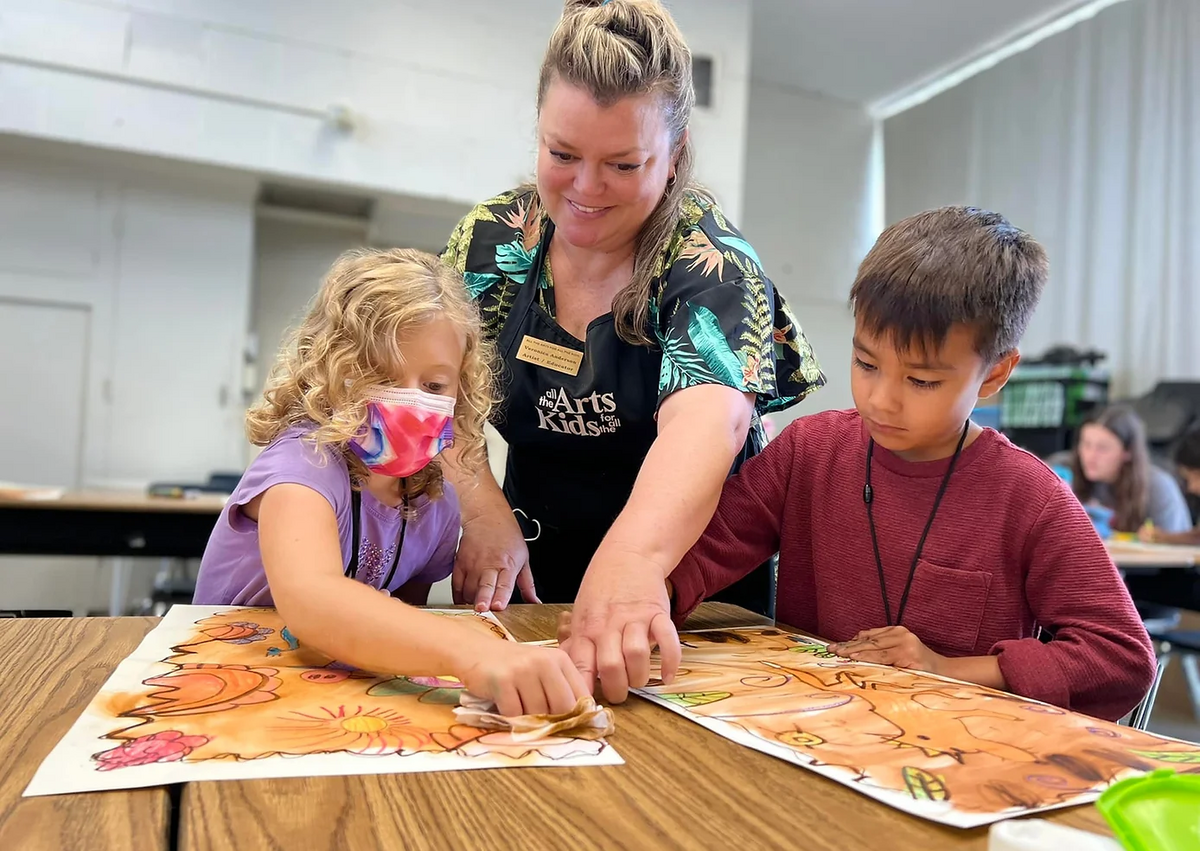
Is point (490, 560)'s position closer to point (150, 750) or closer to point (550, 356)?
point (550, 356)

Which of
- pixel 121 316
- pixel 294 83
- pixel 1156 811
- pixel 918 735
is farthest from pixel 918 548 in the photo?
pixel 121 316

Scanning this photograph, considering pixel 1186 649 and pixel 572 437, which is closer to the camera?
pixel 572 437

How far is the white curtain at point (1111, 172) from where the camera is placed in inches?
209

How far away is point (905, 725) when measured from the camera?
627 millimetres

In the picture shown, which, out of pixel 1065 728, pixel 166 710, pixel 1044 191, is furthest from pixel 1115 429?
pixel 166 710

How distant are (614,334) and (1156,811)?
0.81 m

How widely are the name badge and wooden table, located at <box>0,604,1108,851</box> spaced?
0.66 metres

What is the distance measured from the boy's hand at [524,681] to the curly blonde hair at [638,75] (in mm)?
580

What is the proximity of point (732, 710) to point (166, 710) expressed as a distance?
39 centimetres

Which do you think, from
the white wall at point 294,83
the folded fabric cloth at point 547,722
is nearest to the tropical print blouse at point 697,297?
the folded fabric cloth at point 547,722

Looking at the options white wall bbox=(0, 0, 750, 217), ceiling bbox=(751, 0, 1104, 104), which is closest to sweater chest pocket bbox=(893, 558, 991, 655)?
white wall bbox=(0, 0, 750, 217)

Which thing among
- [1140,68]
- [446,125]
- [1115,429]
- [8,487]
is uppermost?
[1140,68]

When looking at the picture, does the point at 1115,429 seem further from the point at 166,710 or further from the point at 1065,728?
the point at 166,710

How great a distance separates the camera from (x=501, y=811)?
46 centimetres
